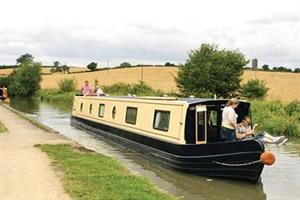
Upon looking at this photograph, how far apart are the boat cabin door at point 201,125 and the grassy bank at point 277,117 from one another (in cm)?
945

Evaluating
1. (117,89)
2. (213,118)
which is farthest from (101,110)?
(117,89)

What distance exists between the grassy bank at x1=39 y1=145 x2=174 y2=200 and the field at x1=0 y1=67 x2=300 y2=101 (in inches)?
1480

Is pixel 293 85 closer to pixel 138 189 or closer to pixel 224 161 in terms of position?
pixel 224 161

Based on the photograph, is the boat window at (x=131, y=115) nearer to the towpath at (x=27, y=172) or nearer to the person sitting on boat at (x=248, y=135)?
the towpath at (x=27, y=172)

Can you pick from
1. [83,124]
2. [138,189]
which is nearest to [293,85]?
[83,124]

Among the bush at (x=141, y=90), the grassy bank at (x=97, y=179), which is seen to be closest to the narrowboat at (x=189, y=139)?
the grassy bank at (x=97, y=179)

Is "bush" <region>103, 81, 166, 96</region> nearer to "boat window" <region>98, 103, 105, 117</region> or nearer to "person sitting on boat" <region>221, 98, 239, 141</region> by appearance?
"boat window" <region>98, 103, 105, 117</region>

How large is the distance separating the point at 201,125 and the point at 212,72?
79.6ft

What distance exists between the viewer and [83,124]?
25578mm

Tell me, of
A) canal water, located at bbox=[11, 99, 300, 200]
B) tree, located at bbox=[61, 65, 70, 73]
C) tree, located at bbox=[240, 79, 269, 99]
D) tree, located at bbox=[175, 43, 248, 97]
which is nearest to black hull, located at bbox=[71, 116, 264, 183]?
canal water, located at bbox=[11, 99, 300, 200]

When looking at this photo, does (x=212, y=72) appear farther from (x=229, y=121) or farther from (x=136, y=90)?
(x=229, y=121)

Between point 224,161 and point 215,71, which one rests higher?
point 215,71

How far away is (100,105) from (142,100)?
Answer: 20.1 feet

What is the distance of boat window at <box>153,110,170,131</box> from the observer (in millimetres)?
14495
